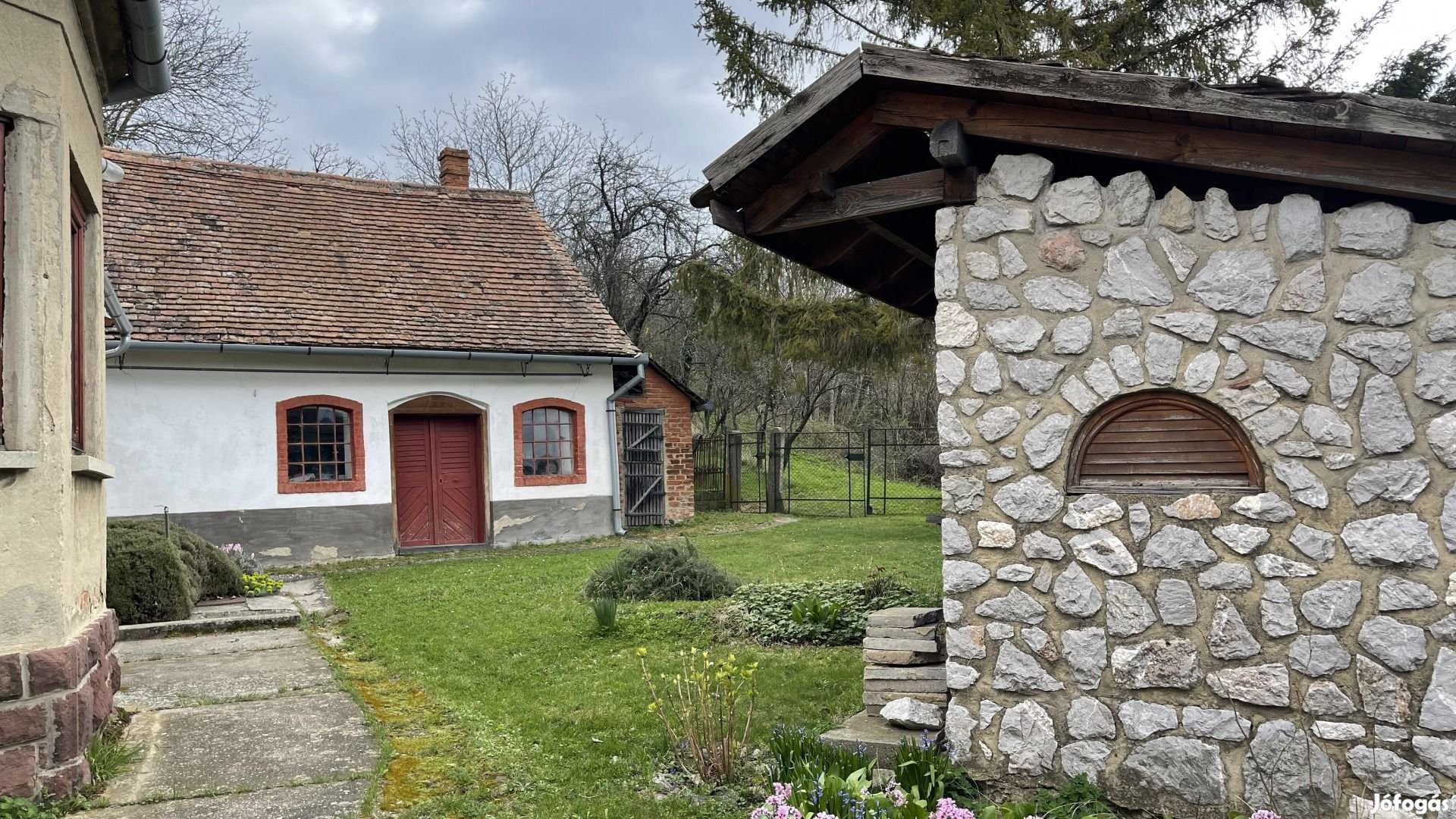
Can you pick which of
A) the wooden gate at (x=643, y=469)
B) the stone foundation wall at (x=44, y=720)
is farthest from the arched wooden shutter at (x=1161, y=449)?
the wooden gate at (x=643, y=469)

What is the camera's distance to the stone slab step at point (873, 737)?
4723 millimetres

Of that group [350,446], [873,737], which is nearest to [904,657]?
[873,737]

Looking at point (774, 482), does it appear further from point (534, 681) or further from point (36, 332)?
point (36, 332)

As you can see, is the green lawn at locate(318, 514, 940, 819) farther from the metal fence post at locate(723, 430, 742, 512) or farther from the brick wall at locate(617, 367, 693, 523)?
the metal fence post at locate(723, 430, 742, 512)

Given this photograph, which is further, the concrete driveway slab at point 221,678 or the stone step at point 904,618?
the concrete driveway slab at point 221,678

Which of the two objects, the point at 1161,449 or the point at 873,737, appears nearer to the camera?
the point at 1161,449

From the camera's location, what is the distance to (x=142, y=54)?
565 centimetres

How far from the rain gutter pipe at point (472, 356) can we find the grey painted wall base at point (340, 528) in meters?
0.61

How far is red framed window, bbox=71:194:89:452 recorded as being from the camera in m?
5.49

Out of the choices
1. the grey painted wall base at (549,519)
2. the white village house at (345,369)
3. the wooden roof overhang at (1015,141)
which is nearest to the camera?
the wooden roof overhang at (1015,141)

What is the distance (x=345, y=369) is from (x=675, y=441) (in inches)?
242

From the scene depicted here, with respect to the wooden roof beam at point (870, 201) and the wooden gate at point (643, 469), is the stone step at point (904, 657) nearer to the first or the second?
the wooden roof beam at point (870, 201)

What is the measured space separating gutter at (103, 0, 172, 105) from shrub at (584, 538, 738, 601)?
18.7ft

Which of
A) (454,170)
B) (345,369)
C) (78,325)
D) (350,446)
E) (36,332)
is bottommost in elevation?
(350,446)
